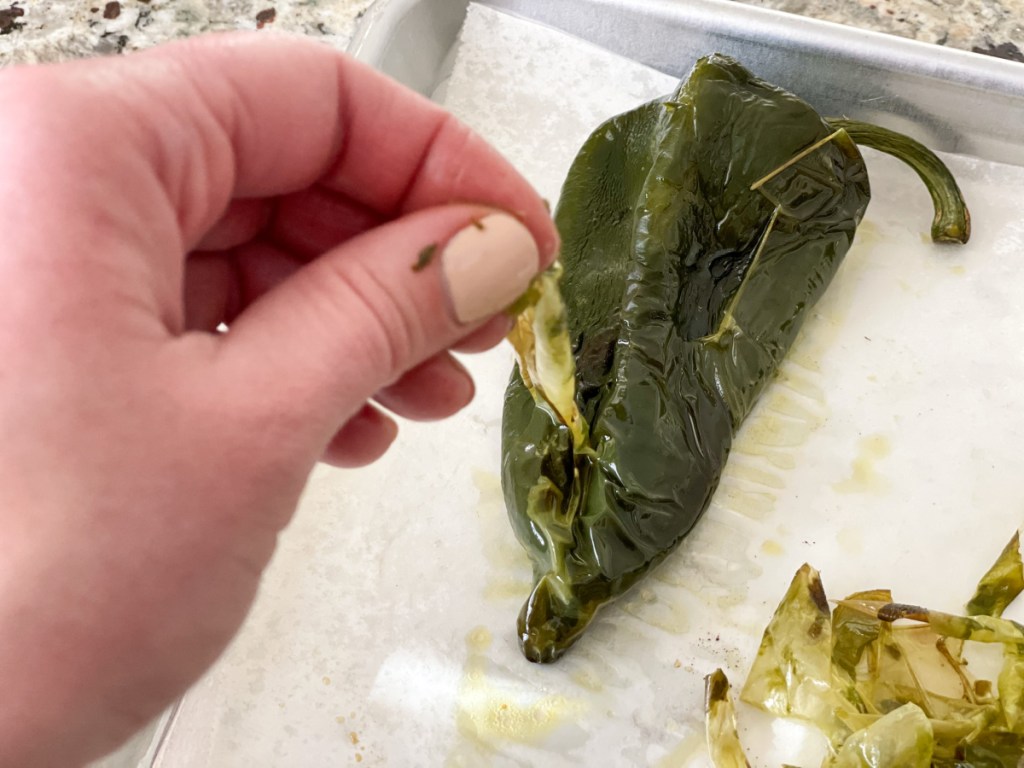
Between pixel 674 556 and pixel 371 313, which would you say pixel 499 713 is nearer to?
pixel 674 556

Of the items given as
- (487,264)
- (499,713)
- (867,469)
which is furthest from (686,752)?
(487,264)

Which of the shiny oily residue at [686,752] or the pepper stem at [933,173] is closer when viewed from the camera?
the shiny oily residue at [686,752]

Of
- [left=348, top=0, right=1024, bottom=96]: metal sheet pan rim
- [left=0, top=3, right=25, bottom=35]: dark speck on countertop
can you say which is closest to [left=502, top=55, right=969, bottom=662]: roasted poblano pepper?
[left=348, top=0, right=1024, bottom=96]: metal sheet pan rim

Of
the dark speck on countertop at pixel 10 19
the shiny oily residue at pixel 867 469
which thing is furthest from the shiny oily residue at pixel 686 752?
the dark speck on countertop at pixel 10 19

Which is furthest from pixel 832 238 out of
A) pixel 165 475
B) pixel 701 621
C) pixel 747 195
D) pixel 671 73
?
pixel 165 475

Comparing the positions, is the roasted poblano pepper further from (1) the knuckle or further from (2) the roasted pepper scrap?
(1) the knuckle

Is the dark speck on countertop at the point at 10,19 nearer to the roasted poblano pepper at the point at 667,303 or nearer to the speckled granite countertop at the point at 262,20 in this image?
the speckled granite countertop at the point at 262,20
